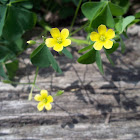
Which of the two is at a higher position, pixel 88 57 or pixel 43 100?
pixel 88 57

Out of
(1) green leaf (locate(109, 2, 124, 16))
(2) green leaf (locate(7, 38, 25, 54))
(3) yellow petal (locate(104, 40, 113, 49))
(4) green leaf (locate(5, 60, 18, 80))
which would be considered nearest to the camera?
(3) yellow petal (locate(104, 40, 113, 49))

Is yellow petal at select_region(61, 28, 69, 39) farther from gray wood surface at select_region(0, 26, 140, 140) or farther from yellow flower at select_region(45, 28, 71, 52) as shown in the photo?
gray wood surface at select_region(0, 26, 140, 140)

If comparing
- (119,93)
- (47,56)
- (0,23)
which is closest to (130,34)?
(119,93)

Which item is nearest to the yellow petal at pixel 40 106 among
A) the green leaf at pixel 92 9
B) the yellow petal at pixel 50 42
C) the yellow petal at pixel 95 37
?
the yellow petal at pixel 50 42

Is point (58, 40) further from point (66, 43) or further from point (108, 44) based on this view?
point (108, 44)

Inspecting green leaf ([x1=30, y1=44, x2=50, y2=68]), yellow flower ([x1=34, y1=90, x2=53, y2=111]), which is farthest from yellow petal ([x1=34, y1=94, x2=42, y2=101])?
green leaf ([x1=30, y1=44, x2=50, y2=68])

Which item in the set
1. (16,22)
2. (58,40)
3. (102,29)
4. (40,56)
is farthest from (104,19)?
(16,22)

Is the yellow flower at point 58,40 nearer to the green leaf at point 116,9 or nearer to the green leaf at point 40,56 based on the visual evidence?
the green leaf at point 40,56
